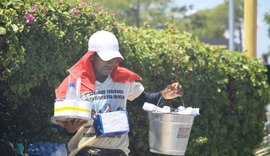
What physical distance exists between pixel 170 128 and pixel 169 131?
3 centimetres

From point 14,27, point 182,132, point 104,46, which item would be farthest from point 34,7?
point 182,132

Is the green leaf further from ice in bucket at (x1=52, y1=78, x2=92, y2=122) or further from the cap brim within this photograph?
ice in bucket at (x1=52, y1=78, x2=92, y2=122)

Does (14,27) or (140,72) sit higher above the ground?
(14,27)

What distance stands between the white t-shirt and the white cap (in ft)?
0.77

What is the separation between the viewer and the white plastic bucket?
5059 mm

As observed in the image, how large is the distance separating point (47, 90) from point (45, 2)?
0.76 meters

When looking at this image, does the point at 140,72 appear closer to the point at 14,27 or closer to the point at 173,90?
the point at 173,90

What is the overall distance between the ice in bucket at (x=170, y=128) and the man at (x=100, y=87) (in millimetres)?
A: 686

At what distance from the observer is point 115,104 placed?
4262 mm

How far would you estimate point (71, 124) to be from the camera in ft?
12.5

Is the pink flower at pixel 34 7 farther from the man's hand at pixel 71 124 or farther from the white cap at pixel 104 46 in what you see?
the man's hand at pixel 71 124

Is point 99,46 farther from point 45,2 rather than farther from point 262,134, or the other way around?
point 262,134

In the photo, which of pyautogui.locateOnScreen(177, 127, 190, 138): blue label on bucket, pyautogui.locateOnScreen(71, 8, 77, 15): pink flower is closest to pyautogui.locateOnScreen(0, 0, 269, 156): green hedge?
pyautogui.locateOnScreen(71, 8, 77, 15): pink flower

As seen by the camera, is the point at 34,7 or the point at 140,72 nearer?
the point at 34,7
